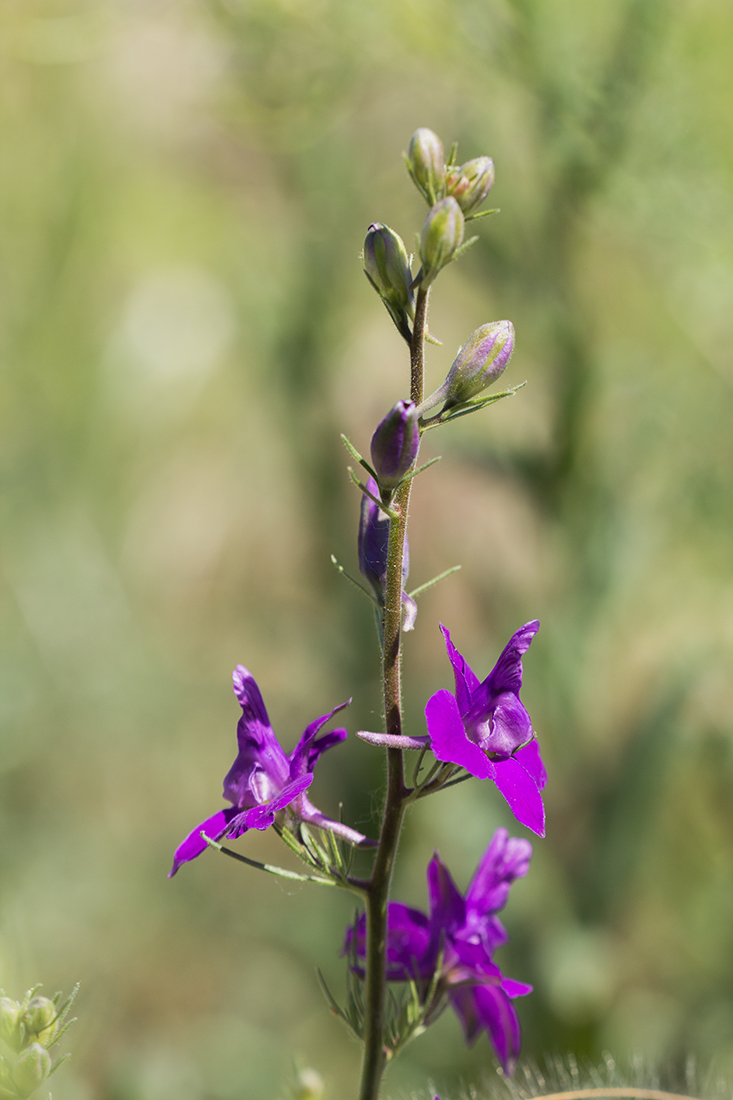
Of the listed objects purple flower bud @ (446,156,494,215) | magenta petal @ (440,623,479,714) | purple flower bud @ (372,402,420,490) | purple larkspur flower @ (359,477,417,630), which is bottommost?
magenta petal @ (440,623,479,714)

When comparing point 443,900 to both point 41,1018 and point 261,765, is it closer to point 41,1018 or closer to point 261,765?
point 261,765

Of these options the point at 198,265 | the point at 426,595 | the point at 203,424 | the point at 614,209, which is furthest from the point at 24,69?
the point at 426,595

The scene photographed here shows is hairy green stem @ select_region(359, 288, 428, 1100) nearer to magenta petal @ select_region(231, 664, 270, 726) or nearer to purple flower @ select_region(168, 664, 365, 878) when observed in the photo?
purple flower @ select_region(168, 664, 365, 878)

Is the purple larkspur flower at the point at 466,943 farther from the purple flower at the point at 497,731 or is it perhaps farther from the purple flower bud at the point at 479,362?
the purple flower bud at the point at 479,362

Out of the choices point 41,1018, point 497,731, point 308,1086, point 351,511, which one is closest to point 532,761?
point 497,731

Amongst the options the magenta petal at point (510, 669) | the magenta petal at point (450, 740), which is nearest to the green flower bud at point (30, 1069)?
the magenta petal at point (450, 740)

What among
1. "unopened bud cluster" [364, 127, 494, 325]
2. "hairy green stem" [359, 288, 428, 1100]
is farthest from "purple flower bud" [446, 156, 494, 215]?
"hairy green stem" [359, 288, 428, 1100]
